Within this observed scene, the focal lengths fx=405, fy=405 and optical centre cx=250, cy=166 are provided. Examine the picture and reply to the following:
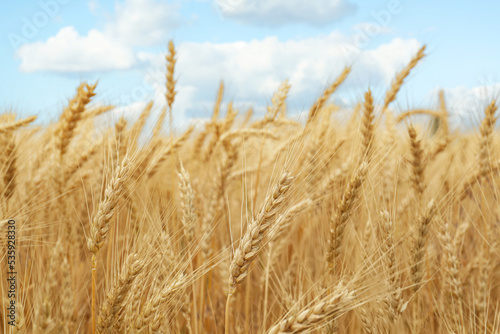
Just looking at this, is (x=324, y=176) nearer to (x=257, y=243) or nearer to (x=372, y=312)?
(x=372, y=312)

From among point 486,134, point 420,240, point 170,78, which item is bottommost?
point 420,240

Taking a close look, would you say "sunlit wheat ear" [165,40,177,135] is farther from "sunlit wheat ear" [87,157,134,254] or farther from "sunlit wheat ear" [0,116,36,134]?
"sunlit wheat ear" [87,157,134,254]

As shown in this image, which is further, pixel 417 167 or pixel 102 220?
pixel 417 167

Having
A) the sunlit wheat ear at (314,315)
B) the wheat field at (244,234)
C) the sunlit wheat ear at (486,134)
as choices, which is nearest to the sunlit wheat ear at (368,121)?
the wheat field at (244,234)

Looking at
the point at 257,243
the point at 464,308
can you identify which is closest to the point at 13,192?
the point at 257,243

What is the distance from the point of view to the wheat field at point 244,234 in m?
1.26

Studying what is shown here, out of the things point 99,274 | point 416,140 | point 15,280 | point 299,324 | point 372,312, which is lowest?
point 99,274

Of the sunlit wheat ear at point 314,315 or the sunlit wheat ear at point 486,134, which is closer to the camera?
the sunlit wheat ear at point 314,315

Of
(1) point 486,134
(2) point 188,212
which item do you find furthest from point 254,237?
(1) point 486,134

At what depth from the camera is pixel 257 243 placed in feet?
3.64

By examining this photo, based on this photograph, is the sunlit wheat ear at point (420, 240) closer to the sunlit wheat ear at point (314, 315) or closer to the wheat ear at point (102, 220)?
the sunlit wheat ear at point (314, 315)

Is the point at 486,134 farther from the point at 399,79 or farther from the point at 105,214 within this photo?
the point at 105,214

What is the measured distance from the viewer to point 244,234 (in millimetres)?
1183

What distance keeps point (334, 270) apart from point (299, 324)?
1.95ft
